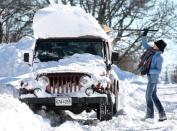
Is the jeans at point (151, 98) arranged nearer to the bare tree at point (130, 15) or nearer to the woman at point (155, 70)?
the woman at point (155, 70)

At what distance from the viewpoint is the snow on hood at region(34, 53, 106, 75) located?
42.5 ft

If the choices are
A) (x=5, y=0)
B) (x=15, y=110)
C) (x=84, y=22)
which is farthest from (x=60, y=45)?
(x=5, y=0)

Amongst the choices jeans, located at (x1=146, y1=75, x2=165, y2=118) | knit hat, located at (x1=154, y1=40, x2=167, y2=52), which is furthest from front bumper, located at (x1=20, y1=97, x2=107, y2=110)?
knit hat, located at (x1=154, y1=40, x2=167, y2=52)

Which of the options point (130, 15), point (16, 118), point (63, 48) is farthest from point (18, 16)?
Result: point (16, 118)

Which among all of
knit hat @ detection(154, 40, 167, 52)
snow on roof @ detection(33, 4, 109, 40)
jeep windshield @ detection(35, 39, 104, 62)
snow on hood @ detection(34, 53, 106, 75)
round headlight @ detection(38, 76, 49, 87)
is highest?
snow on roof @ detection(33, 4, 109, 40)

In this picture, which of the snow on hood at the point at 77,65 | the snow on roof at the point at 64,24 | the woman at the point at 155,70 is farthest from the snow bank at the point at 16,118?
the snow on roof at the point at 64,24

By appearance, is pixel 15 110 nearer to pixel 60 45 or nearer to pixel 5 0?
pixel 60 45

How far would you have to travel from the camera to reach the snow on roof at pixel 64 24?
14.9m

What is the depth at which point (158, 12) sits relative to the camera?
150 feet

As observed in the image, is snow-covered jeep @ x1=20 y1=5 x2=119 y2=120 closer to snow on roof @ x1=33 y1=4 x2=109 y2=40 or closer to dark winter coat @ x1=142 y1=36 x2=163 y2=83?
snow on roof @ x1=33 y1=4 x2=109 y2=40

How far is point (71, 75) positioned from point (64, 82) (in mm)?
197

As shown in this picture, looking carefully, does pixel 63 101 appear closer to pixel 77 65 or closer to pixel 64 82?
Answer: pixel 64 82

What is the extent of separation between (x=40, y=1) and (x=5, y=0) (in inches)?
98.8

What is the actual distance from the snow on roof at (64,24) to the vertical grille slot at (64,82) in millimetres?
2189
